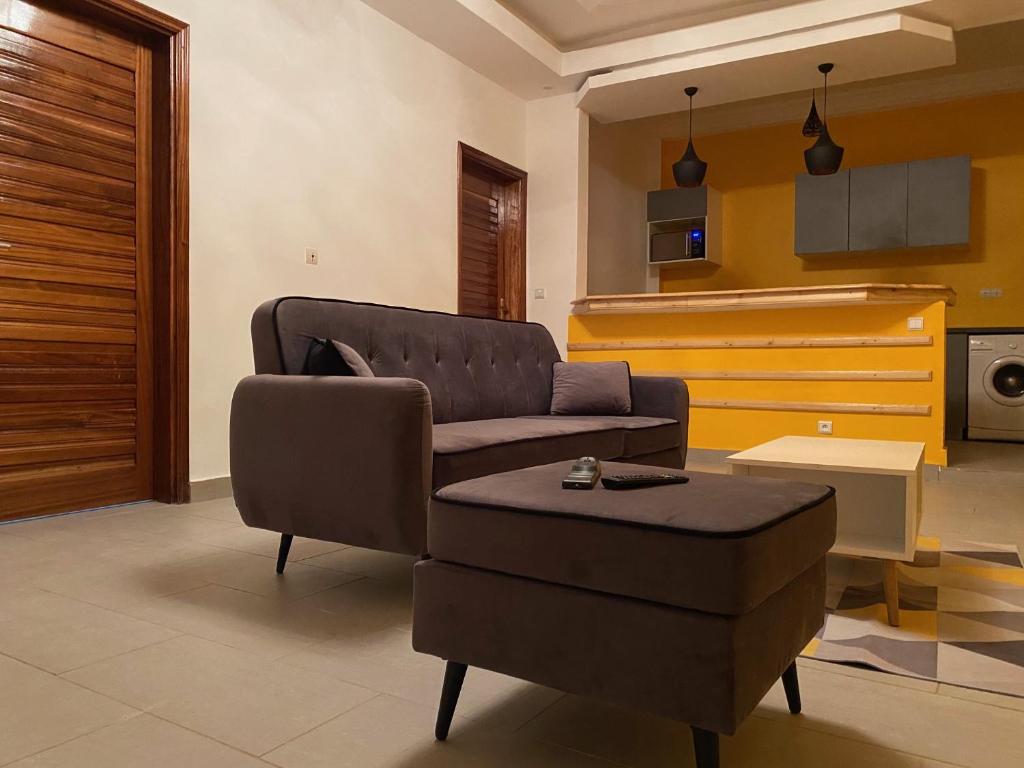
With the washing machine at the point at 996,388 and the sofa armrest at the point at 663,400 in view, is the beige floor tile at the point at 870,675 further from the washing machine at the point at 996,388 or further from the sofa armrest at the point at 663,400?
the washing machine at the point at 996,388

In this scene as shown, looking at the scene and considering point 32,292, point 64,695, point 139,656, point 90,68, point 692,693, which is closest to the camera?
point 692,693

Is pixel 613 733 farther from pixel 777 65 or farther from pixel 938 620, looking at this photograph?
pixel 777 65

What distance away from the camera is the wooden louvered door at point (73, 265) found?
3.07 meters

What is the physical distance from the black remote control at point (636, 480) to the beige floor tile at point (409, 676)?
0.46 metres

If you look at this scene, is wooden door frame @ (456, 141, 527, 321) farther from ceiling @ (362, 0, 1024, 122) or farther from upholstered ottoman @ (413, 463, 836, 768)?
upholstered ottoman @ (413, 463, 836, 768)

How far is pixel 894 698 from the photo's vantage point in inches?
60.4

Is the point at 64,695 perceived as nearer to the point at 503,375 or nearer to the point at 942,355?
the point at 503,375

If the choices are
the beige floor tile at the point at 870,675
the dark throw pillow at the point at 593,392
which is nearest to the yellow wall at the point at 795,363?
the dark throw pillow at the point at 593,392

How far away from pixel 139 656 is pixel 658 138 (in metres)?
7.55

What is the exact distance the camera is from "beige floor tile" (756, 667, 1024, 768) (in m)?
1.31

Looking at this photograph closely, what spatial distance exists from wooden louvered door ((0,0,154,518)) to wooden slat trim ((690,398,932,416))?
3637 millimetres

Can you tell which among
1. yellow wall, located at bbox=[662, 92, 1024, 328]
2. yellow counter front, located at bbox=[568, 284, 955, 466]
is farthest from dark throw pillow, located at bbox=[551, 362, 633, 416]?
yellow wall, located at bbox=[662, 92, 1024, 328]

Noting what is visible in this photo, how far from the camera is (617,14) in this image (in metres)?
5.36

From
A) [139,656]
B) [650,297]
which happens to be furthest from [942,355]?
[139,656]
